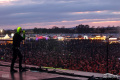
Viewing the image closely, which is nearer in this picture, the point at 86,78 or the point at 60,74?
the point at 86,78

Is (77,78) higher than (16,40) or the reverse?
the reverse

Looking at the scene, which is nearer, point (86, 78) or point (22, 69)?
point (86, 78)

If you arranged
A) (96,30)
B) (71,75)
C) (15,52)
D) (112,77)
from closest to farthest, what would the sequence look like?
(112,77) < (71,75) < (15,52) < (96,30)

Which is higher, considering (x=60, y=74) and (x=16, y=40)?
(x=16, y=40)

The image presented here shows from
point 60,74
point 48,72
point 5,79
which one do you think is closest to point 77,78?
point 60,74

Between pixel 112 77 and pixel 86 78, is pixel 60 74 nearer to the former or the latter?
pixel 86 78

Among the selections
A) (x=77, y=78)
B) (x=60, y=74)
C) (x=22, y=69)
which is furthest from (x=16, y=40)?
(x=77, y=78)

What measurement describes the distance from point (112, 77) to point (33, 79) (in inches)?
106

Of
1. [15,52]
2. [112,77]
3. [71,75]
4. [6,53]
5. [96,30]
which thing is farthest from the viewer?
[96,30]

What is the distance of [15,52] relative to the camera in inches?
402

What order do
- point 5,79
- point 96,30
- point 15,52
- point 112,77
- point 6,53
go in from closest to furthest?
point 112,77, point 5,79, point 15,52, point 6,53, point 96,30

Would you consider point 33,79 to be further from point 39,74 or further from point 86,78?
point 86,78

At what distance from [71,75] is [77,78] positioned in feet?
1.88

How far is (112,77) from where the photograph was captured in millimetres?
8125
